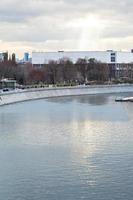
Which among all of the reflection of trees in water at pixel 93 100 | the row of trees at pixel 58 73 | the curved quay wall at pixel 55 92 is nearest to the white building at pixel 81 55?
the row of trees at pixel 58 73

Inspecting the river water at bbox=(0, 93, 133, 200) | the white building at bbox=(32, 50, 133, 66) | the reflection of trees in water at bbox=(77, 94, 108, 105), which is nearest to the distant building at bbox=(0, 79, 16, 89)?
the reflection of trees in water at bbox=(77, 94, 108, 105)

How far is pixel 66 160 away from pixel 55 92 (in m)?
39.9

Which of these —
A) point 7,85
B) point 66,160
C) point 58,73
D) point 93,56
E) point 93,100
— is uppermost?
point 93,56

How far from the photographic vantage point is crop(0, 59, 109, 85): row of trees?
66.4 meters

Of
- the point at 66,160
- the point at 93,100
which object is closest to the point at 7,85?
the point at 93,100

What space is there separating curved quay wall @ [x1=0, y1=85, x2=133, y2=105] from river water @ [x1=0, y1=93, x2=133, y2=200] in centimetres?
1632

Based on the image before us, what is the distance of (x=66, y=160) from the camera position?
51.5 ft

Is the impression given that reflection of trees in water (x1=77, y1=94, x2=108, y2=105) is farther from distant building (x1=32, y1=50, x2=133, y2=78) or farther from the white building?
the white building

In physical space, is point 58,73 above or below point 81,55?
below

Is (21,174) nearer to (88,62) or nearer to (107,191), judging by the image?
(107,191)

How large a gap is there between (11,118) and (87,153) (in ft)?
42.4

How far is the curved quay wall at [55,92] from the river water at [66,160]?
16.3 m

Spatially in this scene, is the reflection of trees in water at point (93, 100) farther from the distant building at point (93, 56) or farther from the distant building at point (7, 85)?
the distant building at point (93, 56)

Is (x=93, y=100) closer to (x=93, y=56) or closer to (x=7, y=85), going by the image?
(x=7, y=85)
